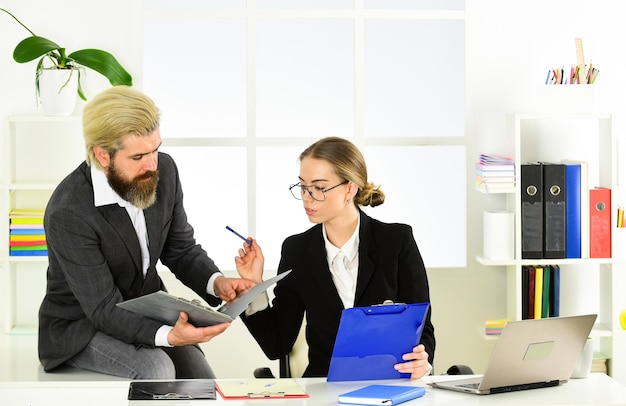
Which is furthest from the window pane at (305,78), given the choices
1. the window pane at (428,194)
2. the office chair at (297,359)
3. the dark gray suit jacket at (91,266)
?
the office chair at (297,359)

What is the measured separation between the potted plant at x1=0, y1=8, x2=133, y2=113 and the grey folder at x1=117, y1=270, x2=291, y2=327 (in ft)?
5.35

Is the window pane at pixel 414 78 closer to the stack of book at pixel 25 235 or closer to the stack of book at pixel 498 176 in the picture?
the stack of book at pixel 498 176

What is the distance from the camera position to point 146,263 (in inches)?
145

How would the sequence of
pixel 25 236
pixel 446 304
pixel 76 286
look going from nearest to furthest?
pixel 76 286, pixel 25 236, pixel 446 304

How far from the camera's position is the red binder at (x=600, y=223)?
15.7 ft

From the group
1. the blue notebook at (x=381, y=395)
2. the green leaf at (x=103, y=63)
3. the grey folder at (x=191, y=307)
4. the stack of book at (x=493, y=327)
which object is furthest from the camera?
the stack of book at (x=493, y=327)

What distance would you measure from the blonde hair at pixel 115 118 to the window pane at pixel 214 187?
151 centimetres

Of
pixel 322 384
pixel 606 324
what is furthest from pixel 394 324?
pixel 606 324

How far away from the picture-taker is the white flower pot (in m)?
4.60

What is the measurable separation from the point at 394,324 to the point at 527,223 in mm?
2019

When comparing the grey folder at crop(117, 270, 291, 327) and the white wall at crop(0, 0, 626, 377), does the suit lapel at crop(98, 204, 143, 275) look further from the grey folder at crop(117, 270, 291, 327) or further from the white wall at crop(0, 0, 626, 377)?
the white wall at crop(0, 0, 626, 377)

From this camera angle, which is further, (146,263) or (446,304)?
(446,304)

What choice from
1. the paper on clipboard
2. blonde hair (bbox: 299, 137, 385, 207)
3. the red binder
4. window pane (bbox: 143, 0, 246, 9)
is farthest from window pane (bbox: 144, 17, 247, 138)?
the paper on clipboard

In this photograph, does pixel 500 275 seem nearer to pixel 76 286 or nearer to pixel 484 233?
A: pixel 484 233
